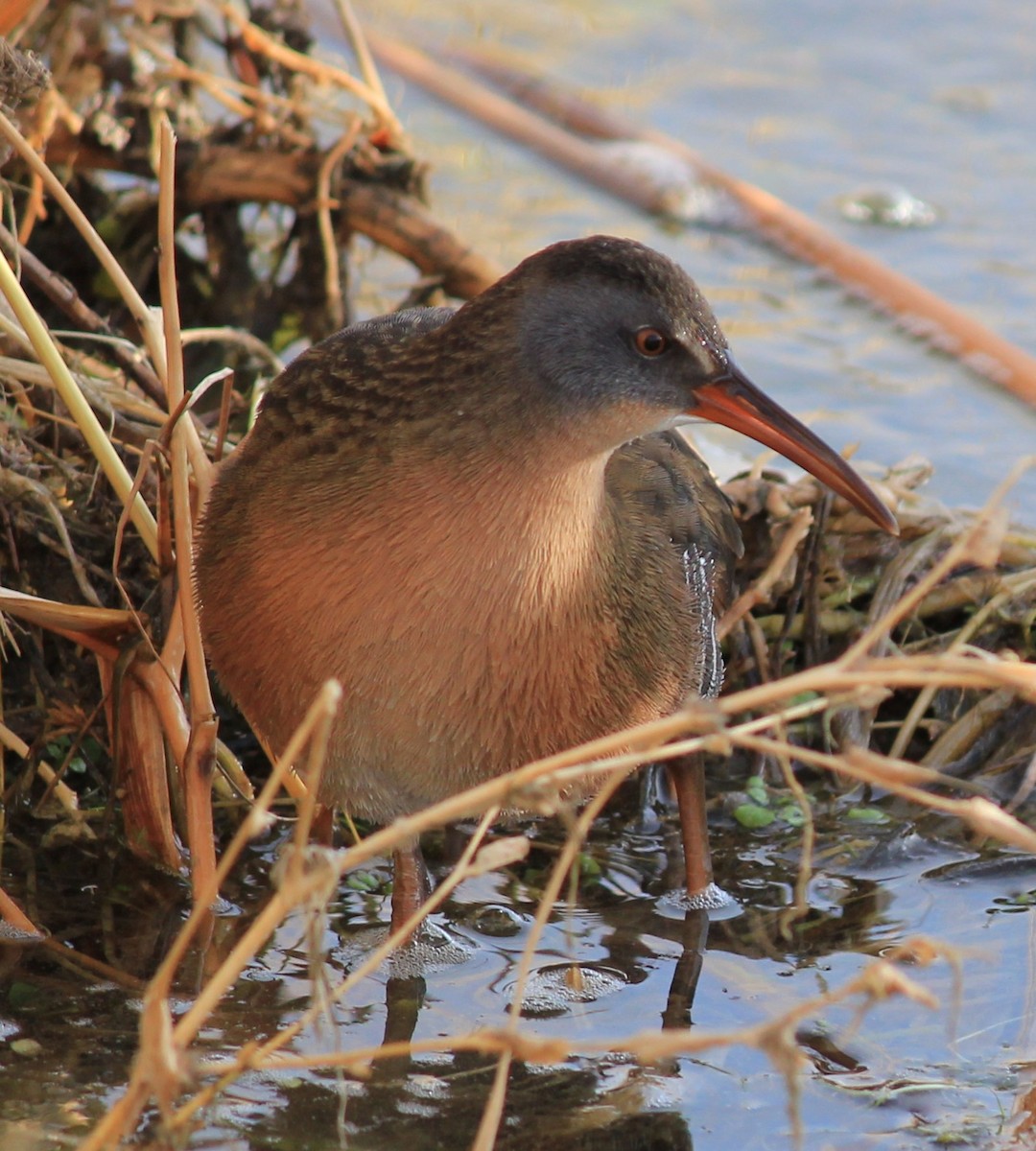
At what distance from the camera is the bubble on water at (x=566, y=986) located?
3191mm

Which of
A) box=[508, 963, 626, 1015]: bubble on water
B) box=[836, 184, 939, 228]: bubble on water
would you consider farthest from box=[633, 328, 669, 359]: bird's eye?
box=[836, 184, 939, 228]: bubble on water

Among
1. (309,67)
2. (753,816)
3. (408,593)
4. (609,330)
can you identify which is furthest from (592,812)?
(309,67)

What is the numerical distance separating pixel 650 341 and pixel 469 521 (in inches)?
16.2

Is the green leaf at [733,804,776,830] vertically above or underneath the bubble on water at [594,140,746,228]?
underneath

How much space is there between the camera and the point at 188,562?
311 cm

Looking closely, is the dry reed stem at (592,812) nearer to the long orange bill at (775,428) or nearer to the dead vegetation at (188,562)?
the dead vegetation at (188,562)

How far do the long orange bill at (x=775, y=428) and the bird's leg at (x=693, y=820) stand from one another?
753 mm

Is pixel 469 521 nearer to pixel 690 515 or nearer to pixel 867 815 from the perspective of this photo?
pixel 690 515

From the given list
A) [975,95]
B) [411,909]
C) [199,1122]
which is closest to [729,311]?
[975,95]

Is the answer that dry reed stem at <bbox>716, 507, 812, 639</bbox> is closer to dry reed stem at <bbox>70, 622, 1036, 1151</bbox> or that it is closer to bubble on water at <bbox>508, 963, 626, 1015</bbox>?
bubble on water at <bbox>508, 963, 626, 1015</bbox>

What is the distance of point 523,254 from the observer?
6488mm

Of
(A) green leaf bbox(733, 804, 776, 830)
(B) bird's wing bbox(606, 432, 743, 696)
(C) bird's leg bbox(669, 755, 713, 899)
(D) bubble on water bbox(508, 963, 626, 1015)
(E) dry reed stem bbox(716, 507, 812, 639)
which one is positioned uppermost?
(B) bird's wing bbox(606, 432, 743, 696)

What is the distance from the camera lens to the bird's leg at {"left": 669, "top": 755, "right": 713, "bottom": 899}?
3574 millimetres

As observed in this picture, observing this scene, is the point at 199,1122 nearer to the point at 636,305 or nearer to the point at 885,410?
the point at 636,305
